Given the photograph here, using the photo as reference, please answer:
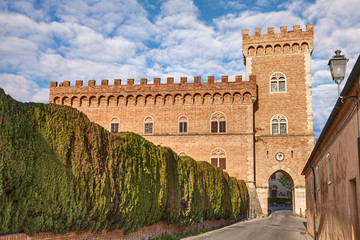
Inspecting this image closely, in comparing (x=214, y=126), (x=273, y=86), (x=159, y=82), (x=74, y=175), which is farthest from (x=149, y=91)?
(x=74, y=175)

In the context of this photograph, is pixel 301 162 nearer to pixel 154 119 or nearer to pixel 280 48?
pixel 280 48

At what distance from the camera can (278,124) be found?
36344 millimetres

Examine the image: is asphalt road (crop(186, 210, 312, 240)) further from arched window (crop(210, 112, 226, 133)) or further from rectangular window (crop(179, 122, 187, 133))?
rectangular window (crop(179, 122, 187, 133))

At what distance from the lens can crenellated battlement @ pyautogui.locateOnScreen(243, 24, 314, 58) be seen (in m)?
37.3

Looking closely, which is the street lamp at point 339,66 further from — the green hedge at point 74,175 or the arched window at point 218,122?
the arched window at point 218,122

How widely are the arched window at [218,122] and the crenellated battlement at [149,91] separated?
1699 mm

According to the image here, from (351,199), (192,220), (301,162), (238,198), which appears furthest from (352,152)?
(301,162)

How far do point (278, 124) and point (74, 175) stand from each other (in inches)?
1173

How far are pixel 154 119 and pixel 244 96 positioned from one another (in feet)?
30.4

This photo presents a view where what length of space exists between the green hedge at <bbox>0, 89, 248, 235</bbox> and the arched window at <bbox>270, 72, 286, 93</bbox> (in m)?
24.0

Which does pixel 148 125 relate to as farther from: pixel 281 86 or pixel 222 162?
pixel 281 86

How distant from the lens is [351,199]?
757 centimetres

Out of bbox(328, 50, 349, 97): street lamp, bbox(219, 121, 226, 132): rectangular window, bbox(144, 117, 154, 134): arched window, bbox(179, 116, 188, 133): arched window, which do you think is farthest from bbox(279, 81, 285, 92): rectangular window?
bbox(328, 50, 349, 97): street lamp

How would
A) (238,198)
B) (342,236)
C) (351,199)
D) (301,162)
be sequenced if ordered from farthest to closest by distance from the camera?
(301,162) < (238,198) < (342,236) < (351,199)
